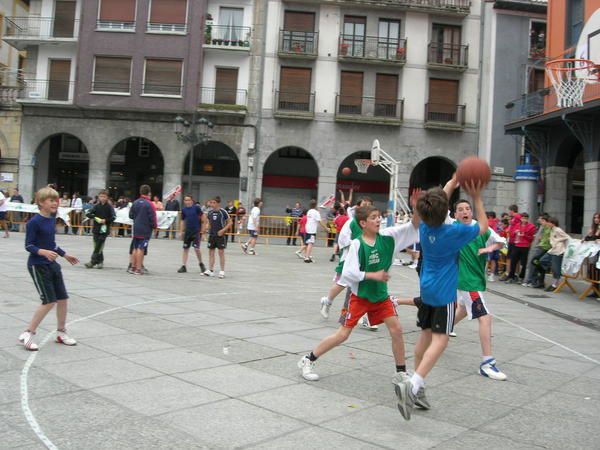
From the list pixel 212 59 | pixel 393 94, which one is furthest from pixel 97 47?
pixel 393 94

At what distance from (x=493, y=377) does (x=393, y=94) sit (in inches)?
1014

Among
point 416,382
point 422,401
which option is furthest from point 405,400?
point 422,401

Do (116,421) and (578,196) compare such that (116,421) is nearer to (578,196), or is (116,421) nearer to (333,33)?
(578,196)

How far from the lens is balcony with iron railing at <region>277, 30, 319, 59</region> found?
29281 mm

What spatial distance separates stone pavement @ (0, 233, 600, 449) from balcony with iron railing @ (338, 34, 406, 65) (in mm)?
21886

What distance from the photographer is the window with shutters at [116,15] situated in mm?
29188

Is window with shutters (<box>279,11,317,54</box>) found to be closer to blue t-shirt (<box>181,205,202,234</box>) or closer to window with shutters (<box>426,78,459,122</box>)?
window with shutters (<box>426,78,459,122</box>)

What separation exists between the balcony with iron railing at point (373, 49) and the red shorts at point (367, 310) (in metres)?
25.7

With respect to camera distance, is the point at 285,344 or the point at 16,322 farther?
the point at 16,322

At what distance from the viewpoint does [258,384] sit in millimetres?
5086

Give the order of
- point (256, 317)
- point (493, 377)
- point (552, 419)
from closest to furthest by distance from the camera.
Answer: point (552, 419) < point (493, 377) < point (256, 317)

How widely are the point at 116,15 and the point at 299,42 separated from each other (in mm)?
9373

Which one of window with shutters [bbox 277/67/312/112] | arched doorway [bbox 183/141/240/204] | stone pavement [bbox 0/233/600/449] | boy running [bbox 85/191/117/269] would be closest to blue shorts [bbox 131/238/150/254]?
boy running [bbox 85/191/117/269]

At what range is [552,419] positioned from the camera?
4.51 metres
